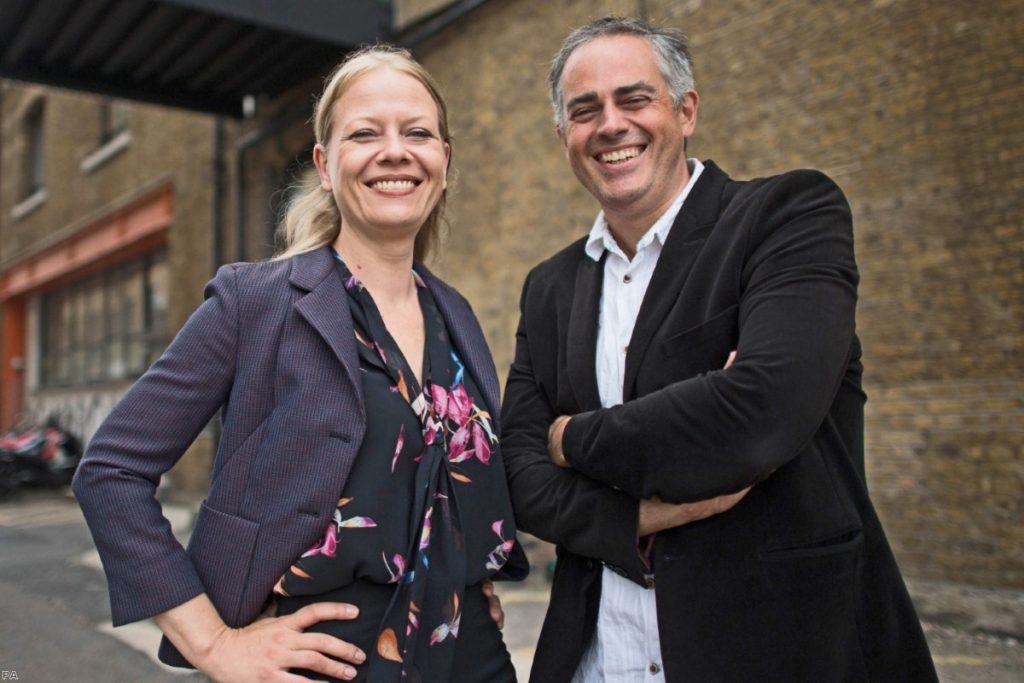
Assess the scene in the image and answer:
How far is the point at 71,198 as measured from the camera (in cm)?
1460

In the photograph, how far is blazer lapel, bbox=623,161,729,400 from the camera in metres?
1.75

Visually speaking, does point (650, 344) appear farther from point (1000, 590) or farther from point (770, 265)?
point (1000, 590)

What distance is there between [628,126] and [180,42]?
764 cm

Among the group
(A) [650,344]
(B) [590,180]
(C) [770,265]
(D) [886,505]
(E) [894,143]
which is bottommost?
(D) [886,505]

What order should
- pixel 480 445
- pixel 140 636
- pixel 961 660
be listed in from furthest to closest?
1. pixel 140 636
2. pixel 961 660
3. pixel 480 445

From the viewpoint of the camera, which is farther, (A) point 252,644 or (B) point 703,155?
(B) point 703,155

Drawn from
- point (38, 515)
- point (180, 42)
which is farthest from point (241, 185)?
point (38, 515)

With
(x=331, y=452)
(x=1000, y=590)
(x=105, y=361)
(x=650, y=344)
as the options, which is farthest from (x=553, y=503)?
(x=105, y=361)

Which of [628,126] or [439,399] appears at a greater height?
[628,126]

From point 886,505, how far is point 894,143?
204 centimetres

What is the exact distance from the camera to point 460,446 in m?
1.76

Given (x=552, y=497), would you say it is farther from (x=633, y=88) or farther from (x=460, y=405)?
(x=633, y=88)

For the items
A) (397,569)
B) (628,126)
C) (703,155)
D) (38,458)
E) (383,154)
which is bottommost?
(38,458)

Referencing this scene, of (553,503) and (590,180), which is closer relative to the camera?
(553,503)
